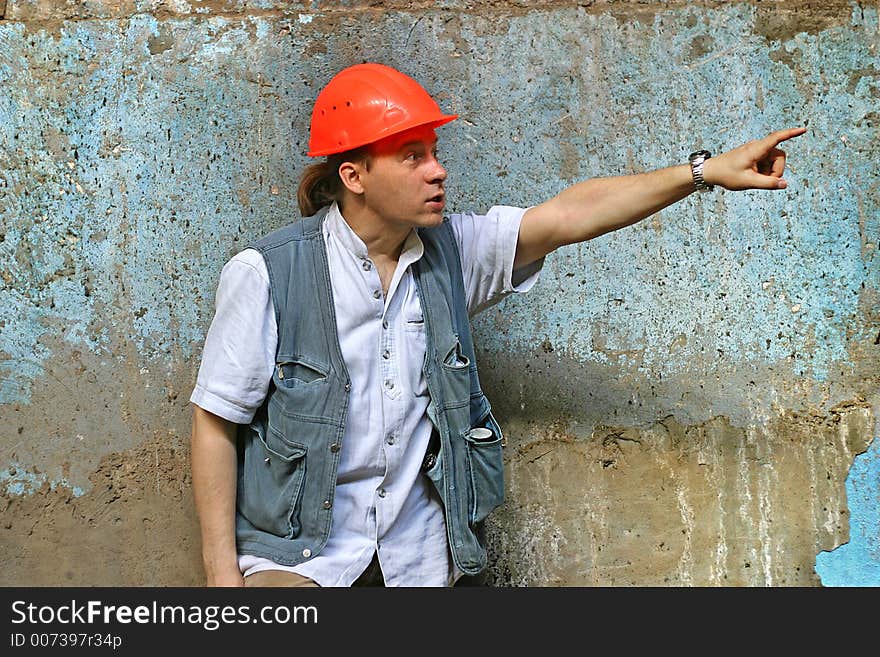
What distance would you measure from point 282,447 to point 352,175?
65 cm

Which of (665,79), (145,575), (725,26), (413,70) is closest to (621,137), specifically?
(665,79)

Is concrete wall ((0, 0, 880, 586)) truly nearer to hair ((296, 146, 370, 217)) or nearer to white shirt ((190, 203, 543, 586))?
hair ((296, 146, 370, 217))

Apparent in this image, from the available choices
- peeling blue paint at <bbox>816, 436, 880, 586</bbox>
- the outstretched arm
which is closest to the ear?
the outstretched arm

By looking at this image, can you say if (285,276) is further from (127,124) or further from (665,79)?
(665,79)

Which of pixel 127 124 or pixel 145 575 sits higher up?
pixel 127 124

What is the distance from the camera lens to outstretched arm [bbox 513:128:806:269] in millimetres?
2457

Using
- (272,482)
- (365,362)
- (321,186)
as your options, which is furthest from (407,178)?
(272,482)

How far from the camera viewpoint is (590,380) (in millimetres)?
3160

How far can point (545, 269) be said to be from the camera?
3127 mm

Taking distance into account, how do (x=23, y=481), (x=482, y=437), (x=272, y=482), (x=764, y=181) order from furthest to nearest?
(x=23, y=481), (x=482, y=437), (x=272, y=482), (x=764, y=181)

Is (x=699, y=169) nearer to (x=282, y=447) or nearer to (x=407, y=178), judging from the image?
(x=407, y=178)

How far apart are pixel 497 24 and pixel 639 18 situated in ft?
1.31

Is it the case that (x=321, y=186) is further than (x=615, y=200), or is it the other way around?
(x=321, y=186)

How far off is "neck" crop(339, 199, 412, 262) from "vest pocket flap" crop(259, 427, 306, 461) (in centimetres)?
48
